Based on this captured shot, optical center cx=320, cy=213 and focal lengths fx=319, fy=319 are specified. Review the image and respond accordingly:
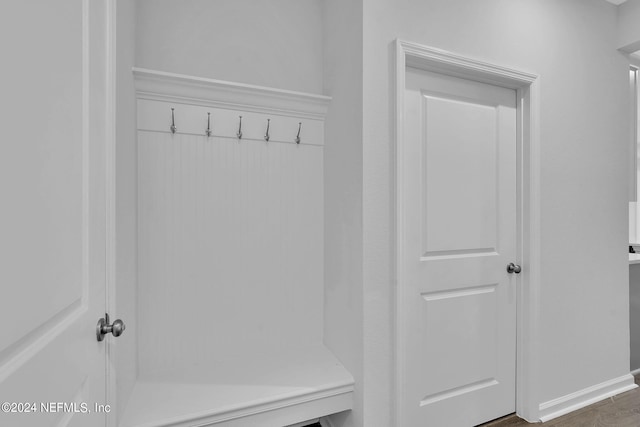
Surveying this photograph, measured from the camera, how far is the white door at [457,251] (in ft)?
5.29

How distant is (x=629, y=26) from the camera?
212 cm

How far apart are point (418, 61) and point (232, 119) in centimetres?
99

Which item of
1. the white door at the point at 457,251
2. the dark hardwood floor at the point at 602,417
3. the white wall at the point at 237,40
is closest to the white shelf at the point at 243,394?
the white door at the point at 457,251

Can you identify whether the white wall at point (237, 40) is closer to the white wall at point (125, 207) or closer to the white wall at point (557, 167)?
the white wall at point (125, 207)

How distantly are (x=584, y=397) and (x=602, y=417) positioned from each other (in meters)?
0.14

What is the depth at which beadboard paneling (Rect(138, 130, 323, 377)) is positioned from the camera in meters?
1.55

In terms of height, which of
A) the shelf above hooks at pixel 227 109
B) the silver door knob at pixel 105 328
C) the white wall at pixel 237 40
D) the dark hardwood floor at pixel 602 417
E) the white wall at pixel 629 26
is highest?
the white wall at pixel 629 26

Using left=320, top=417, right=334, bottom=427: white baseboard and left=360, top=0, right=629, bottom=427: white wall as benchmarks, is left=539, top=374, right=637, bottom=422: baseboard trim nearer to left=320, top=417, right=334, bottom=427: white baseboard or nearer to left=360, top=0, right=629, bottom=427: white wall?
left=360, top=0, right=629, bottom=427: white wall

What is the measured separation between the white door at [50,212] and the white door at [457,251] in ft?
3.94

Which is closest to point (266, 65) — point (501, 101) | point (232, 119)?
point (232, 119)

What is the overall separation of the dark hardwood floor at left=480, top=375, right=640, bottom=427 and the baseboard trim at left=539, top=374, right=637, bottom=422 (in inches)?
0.9

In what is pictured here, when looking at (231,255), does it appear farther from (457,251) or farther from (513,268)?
(513,268)

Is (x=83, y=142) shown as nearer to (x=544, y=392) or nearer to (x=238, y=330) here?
(x=238, y=330)

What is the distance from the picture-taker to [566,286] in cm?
198
